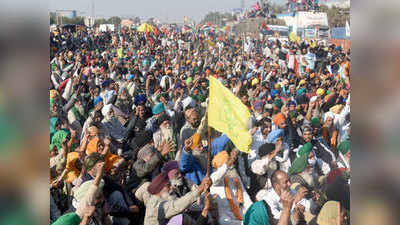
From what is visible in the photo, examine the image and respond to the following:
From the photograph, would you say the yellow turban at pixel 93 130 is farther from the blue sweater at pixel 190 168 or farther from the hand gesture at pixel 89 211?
the hand gesture at pixel 89 211

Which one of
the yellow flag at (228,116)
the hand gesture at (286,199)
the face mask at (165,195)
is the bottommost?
the face mask at (165,195)

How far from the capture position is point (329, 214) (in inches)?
118

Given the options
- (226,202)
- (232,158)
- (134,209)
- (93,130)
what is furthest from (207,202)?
(93,130)

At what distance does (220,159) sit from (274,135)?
2.88ft

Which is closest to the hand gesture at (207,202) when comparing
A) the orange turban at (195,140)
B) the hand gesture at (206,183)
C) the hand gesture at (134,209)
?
the hand gesture at (206,183)

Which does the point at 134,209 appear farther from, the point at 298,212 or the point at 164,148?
the point at 298,212

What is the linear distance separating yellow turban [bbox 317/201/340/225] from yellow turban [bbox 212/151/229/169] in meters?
1.14

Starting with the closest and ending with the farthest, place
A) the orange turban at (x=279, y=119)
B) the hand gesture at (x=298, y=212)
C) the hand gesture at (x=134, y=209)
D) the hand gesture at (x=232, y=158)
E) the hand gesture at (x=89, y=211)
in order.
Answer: the hand gesture at (x=89, y=211), the hand gesture at (x=298, y=212), the hand gesture at (x=134, y=209), the hand gesture at (x=232, y=158), the orange turban at (x=279, y=119)

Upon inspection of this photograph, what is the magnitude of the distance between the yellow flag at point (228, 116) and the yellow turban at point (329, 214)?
0.74 meters

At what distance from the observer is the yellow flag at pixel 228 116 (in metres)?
2.88

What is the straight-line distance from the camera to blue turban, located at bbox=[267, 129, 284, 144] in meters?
4.53

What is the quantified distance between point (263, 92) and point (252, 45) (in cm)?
780
